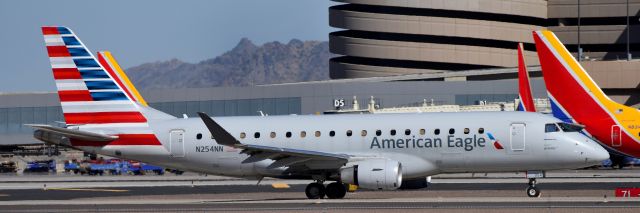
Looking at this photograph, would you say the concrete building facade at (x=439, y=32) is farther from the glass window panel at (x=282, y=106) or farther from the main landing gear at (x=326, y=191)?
the main landing gear at (x=326, y=191)

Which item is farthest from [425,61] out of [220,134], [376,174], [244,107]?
[220,134]

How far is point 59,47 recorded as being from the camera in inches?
2031

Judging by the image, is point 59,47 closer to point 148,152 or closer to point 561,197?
point 148,152

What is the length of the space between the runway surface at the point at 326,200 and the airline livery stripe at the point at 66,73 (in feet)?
16.0

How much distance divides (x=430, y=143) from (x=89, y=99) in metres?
13.9

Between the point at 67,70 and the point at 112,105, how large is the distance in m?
2.27

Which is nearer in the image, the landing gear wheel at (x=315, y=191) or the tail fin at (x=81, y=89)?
the landing gear wheel at (x=315, y=191)

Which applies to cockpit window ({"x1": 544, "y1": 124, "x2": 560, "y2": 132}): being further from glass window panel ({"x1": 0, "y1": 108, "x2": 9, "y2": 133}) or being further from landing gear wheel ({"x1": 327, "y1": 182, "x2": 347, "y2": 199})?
glass window panel ({"x1": 0, "y1": 108, "x2": 9, "y2": 133})

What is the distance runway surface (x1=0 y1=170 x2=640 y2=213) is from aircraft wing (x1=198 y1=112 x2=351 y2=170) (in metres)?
1.40

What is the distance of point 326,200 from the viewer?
47.5 m

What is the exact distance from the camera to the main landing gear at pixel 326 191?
48719mm

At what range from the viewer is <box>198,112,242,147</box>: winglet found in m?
45.2

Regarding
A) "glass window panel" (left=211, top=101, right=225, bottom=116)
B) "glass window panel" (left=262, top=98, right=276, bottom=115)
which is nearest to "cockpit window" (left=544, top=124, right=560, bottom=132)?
"glass window panel" (left=262, top=98, right=276, bottom=115)

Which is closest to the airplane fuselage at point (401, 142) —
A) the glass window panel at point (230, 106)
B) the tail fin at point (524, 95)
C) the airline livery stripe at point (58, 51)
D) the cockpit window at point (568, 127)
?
the cockpit window at point (568, 127)
